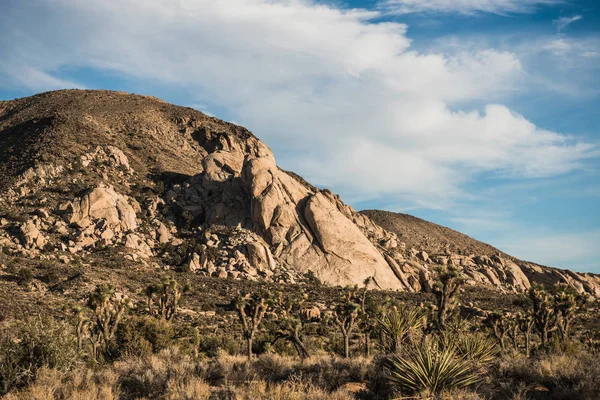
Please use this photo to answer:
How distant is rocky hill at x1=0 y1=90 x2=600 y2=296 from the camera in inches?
2079

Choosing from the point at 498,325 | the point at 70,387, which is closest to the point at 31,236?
the point at 70,387

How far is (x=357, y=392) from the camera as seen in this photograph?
10492 mm

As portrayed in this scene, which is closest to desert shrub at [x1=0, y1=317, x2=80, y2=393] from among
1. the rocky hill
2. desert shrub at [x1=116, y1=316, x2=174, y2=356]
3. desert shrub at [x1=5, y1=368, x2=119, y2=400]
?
desert shrub at [x1=5, y1=368, x2=119, y2=400]

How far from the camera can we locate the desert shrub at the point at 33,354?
35.7 ft

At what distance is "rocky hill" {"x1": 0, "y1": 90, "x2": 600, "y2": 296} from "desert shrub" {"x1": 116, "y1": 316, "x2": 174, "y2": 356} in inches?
1112

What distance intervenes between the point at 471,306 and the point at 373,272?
42.7 feet

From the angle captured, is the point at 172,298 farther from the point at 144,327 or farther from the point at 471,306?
the point at 471,306

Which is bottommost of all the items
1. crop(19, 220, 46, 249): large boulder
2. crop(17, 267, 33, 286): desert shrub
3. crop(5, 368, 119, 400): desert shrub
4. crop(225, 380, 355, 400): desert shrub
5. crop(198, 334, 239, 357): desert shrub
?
crop(198, 334, 239, 357): desert shrub

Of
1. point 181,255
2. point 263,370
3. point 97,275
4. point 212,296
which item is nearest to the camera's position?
point 263,370

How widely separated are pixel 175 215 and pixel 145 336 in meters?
44.8

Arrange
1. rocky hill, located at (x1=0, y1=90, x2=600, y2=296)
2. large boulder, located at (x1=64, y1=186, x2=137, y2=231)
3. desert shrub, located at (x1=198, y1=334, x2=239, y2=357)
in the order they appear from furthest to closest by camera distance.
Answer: large boulder, located at (x1=64, y1=186, x2=137, y2=231)
rocky hill, located at (x1=0, y1=90, x2=600, y2=296)
desert shrub, located at (x1=198, y1=334, x2=239, y2=357)

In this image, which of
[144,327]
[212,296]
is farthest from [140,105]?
[144,327]

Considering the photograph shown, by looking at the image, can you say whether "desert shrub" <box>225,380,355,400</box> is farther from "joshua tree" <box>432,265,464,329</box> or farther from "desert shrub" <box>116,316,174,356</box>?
"desert shrub" <box>116,316,174,356</box>

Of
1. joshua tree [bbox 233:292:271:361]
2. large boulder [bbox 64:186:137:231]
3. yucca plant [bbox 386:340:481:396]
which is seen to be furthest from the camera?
large boulder [bbox 64:186:137:231]
